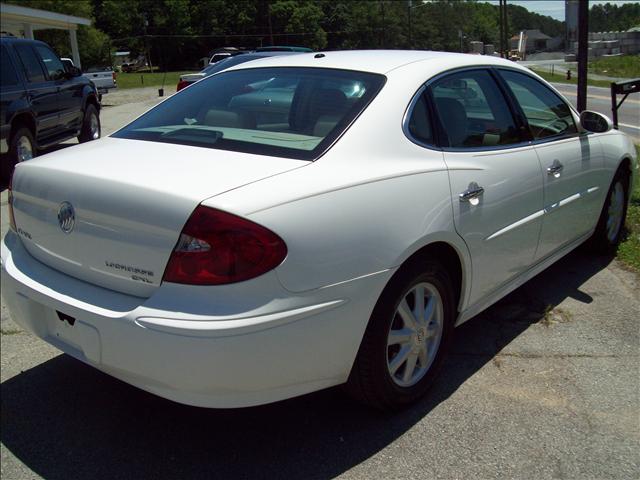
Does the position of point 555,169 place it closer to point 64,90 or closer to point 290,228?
point 290,228

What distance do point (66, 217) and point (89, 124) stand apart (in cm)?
1006

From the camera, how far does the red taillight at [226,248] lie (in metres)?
2.20

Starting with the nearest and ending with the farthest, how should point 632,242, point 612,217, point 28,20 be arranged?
point 612,217 → point 632,242 → point 28,20

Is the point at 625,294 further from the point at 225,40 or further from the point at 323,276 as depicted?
the point at 225,40

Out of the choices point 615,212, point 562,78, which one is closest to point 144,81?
point 562,78

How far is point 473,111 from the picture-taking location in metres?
3.40

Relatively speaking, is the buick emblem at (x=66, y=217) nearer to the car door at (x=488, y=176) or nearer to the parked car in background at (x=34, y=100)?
the car door at (x=488, y=176)

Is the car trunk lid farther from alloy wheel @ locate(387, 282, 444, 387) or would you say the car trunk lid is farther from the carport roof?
the carport roof

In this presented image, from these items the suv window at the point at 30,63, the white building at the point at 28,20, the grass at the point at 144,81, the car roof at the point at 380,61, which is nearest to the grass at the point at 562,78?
the grass at the point at 144,81

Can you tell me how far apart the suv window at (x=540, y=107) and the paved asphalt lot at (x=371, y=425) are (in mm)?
1231

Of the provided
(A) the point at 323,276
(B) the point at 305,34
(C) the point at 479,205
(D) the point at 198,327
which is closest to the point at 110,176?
(D) the point at 198,327

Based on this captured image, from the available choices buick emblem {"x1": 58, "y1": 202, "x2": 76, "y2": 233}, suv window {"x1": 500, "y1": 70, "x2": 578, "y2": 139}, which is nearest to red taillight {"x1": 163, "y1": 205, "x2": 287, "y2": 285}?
buick emblem {"x1": 58, "y1": 202, "x2": 76, "y2": 233}

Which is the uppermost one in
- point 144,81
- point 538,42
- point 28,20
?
point 28,20

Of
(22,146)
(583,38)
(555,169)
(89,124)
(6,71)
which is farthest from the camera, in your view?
(89,124)
